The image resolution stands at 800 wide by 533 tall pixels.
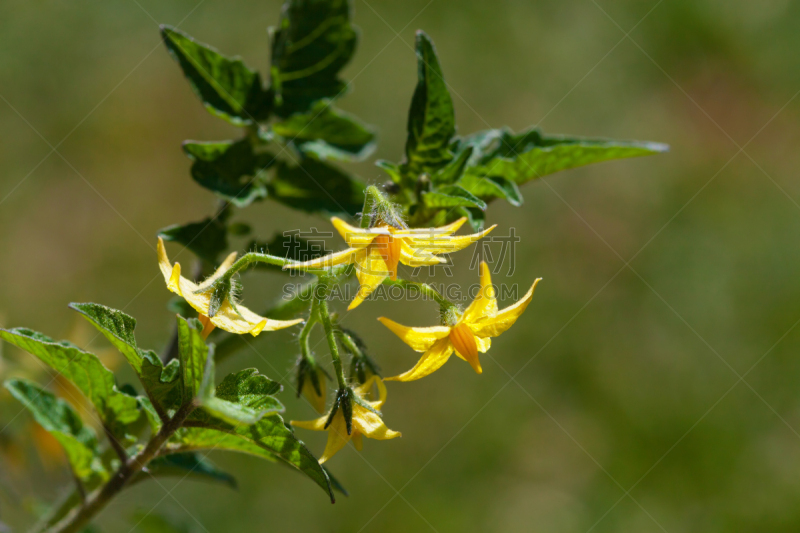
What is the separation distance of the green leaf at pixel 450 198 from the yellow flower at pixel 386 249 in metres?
0.11

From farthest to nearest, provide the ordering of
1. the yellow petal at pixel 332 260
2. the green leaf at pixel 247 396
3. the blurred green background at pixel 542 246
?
the blurred green background at pixel 542 246 → the yellow petal at pixel 332 260 → the green leaf at pixel 247 396

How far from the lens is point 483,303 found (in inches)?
59.0

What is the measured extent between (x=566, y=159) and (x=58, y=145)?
5.22m

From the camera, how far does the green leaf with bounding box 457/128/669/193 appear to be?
1.68 metres

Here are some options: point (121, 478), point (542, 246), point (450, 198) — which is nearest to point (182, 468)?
point (121, 478)

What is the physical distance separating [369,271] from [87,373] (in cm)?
76

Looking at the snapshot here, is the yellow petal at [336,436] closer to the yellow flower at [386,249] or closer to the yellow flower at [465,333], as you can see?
the yellow flower at [465,333]

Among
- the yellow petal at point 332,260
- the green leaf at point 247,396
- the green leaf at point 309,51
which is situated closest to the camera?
the green leaf at point 247,396

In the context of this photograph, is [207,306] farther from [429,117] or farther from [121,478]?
[429,117]

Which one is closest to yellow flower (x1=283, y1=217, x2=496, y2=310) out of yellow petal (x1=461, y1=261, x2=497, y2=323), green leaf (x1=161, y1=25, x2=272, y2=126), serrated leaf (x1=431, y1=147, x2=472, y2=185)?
yellow petal (x1=461, y1=261, x2=497, y2=323)

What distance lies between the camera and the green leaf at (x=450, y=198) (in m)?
1.49

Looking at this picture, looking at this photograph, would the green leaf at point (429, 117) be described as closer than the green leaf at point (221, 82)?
Yes

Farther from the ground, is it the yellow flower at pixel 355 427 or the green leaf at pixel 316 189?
the green leaf at pixel 316 189

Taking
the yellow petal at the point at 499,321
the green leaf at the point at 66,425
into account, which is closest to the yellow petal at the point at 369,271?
the yellow petal at the point at 499,321
